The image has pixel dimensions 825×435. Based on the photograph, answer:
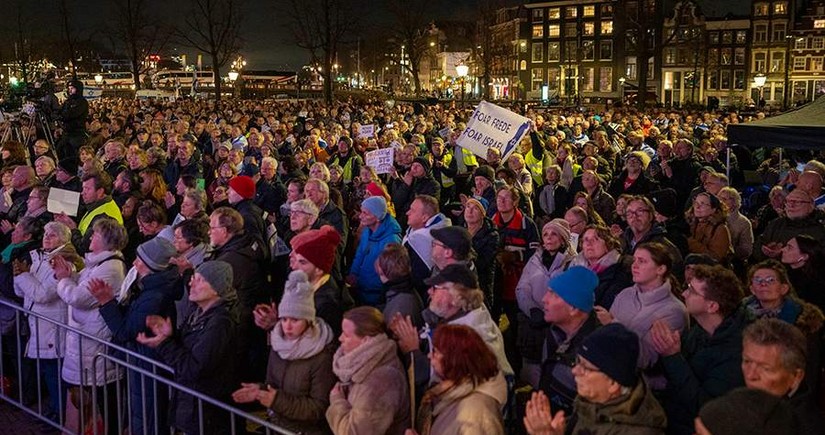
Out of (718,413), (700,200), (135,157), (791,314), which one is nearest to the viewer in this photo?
(718,413)

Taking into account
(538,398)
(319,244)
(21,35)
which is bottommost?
(538,398)

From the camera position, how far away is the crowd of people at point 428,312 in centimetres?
374

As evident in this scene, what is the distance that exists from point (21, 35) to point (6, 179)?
55347 mm

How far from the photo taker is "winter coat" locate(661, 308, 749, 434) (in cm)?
420

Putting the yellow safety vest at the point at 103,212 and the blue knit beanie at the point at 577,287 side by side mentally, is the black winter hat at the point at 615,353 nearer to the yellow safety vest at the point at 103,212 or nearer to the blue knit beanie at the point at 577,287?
the blue knit beanie at the point at 577,287

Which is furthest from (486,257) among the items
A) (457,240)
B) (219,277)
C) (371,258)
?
(219,277)

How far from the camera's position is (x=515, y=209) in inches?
307

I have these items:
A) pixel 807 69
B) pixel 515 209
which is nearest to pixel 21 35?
pixel 515 209

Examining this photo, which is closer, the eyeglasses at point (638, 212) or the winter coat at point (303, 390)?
the winter coat at point (303, 390)

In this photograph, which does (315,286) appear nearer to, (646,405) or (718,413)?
(646,405)

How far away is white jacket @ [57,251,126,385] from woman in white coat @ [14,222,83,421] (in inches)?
9.9

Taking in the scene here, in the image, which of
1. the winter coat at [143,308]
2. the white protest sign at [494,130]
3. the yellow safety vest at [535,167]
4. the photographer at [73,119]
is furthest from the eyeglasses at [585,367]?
the photographer at [73,119]

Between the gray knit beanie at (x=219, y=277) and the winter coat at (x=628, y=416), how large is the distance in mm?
2412

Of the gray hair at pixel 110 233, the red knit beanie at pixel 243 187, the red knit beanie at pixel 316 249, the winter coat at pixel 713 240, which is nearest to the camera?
the red knit beanie at pixel 316 249
